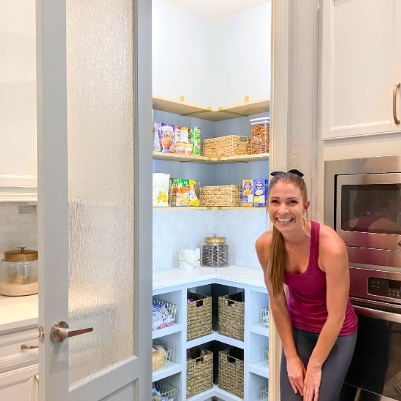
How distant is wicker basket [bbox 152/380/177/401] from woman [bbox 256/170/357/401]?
1.51 metres

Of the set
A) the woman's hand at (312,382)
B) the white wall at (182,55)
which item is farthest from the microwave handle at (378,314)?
the white wall at (182,55)

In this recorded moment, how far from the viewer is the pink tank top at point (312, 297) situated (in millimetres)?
1355

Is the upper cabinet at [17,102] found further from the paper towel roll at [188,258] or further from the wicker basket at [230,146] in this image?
the wicker basket at [230,146]

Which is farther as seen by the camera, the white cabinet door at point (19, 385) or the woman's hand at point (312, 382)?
the white cabinet door at point (19, 385)

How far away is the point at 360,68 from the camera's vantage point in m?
1.46

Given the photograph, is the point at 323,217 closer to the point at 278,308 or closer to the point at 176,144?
the point at 278,308

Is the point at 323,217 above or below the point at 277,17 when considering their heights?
below

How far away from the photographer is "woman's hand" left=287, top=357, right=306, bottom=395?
1428mm

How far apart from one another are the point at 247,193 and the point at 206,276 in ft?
2.23

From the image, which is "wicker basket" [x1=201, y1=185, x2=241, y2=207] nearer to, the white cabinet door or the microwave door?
the microwave door

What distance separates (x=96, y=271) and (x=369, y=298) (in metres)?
1.00

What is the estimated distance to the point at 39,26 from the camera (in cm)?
121

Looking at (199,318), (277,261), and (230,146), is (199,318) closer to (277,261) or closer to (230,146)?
(230,146)

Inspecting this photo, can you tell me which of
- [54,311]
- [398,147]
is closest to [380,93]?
[398,147]
